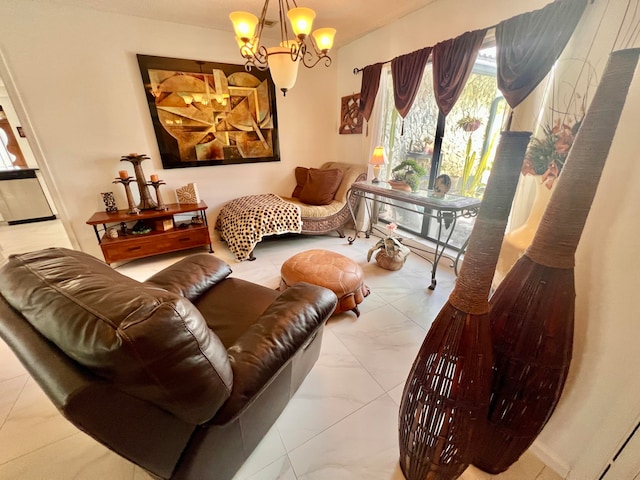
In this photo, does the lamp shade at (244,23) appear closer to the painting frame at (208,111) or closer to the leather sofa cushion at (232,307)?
the leather sofa cushion at (232,307)

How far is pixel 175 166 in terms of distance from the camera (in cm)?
321

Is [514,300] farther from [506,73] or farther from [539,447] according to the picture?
[506,73]

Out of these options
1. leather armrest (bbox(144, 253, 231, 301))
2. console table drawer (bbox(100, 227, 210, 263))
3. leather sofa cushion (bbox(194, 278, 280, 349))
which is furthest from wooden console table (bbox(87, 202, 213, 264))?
leather sofa cushion (bbox(194, 278, 280, 349))

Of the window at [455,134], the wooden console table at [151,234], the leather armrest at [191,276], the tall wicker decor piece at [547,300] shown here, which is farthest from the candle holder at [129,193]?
the tall wicker decor piece at [547,300]

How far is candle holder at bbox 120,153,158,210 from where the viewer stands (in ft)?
9.20

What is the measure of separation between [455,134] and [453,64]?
0.61m

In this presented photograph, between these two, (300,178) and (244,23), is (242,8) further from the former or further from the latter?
(300,178)

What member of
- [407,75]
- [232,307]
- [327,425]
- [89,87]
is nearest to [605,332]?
[327,425]

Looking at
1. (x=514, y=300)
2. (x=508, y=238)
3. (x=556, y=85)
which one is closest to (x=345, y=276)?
(x=508, y=238)

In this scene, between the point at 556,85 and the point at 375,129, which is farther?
the point at 375,129

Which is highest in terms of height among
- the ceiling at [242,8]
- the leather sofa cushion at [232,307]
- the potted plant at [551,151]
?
the ceiling at [242,8]

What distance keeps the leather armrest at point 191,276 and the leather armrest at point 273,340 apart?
0.58 metres

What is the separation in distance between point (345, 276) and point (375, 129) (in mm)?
2131

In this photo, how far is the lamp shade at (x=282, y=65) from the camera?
1.69 m
